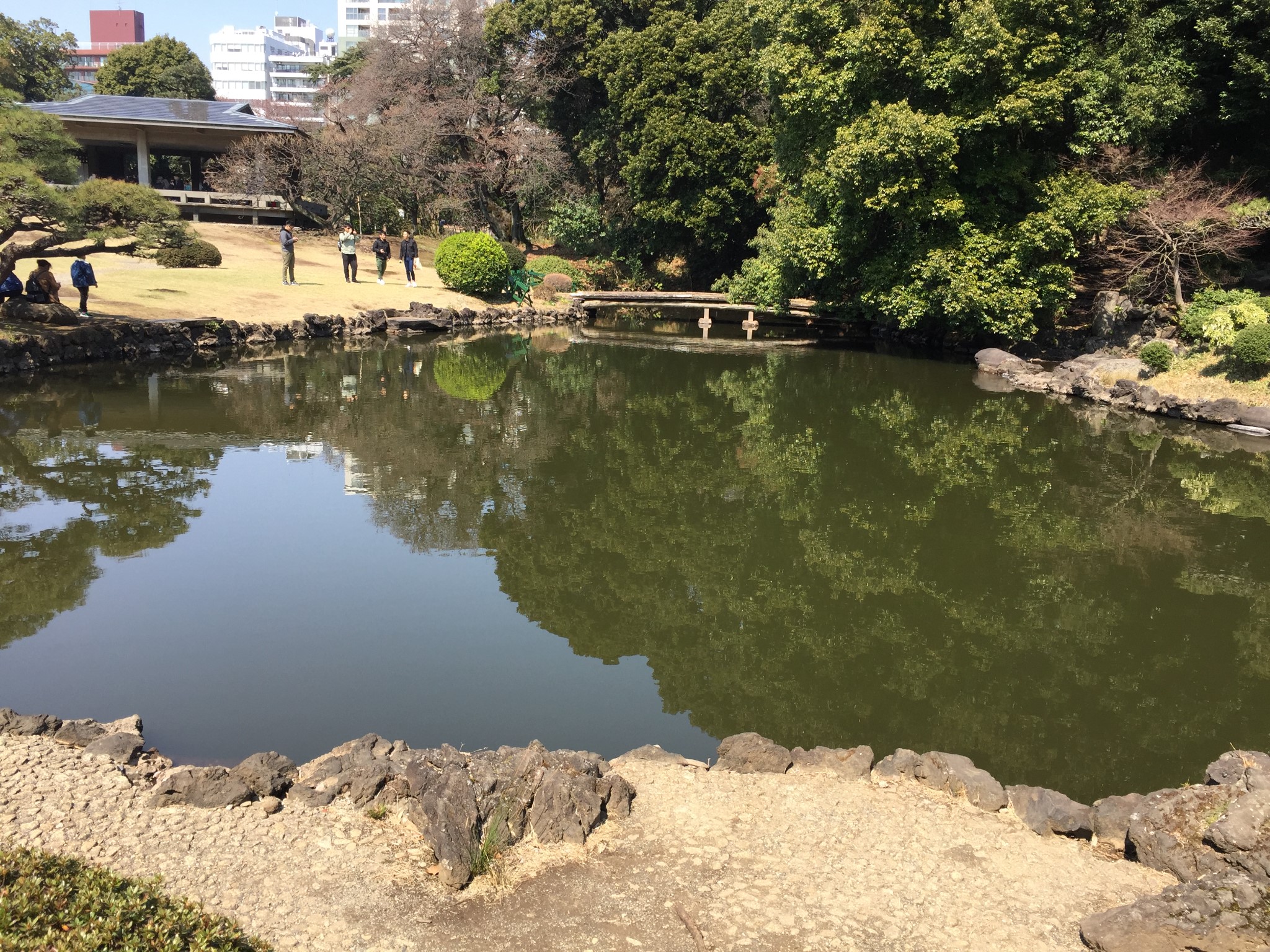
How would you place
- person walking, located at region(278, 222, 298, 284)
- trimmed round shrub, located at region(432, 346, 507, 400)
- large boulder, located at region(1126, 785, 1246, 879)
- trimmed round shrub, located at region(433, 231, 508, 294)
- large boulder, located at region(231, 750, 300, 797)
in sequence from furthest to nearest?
trimmed round shrub, located at region(433, 231, 508, 294)
person walking, located at region(278, 222, 298, 284)
trimmed round shrub, located at region(432, 346, 507, 400)
large boulder, located at region(231, 750, 300, 797)
large boulder, located at region(1126, 785, 1246, 879)

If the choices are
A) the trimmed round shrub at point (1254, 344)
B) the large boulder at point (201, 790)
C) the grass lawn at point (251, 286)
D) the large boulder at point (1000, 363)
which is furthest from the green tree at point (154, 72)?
the large boulder at point (201, 790)

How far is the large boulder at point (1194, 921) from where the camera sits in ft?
13.4

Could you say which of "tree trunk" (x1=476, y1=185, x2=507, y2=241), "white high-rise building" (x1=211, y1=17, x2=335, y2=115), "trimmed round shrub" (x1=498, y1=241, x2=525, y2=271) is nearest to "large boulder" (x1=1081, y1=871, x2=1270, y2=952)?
"trimmed round shrub" (x1=498, y1=241, x2=525, y2=271)

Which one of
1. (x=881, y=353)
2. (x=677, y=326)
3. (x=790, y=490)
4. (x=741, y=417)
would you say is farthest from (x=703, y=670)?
(x=677, y=326)

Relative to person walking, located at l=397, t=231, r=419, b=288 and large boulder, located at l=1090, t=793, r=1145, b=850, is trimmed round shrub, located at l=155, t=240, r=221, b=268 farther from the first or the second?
large boulder, located at l=1090, t=793, r=1145, b=850

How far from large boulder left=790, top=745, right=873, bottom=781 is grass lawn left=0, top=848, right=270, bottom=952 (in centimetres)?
344

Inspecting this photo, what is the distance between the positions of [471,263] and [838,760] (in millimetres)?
25027

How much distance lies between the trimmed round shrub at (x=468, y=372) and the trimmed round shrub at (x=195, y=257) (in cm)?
851

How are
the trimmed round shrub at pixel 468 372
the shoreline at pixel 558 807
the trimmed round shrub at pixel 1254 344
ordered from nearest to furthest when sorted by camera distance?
the shoreline at pixel 558 807
the trimmed round shrub at pixel 1254 344
the trimmed round shrub at pixel 468 372

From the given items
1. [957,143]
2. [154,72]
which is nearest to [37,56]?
[154,72]

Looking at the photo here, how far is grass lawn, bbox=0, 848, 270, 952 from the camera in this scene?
336cm

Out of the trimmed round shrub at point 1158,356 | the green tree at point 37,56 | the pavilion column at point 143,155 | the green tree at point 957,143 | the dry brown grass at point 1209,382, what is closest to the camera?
the dry brown grass at point 1209,382

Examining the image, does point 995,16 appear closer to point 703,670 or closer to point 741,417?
point 741,417

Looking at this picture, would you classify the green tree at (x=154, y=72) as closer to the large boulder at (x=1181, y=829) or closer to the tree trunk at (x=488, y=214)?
the tree trunk at (x=488, y=214)
